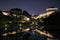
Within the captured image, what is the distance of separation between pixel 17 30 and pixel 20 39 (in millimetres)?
431

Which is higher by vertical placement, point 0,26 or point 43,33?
point 0,26

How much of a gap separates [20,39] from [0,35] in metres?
0.68

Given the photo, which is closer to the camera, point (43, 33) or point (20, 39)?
point (43, 33)

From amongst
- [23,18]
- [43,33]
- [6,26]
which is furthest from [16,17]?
[43,33]

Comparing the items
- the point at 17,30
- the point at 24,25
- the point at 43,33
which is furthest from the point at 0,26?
the point at 43,33

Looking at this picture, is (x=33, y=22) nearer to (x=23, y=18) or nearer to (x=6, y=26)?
(x=23, y=18)

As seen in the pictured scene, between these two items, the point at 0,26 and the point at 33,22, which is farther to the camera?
the point at 0,26

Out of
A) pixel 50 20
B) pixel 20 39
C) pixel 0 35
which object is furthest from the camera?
pixel 20 39

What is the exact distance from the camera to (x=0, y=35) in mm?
2562

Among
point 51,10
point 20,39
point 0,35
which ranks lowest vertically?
point 20,39

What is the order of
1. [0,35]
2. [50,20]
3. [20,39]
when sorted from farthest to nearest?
[20,39], [50,20], [0,35]

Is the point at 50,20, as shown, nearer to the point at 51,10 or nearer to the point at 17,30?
the point at 51,10

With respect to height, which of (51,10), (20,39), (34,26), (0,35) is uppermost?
(51,10)

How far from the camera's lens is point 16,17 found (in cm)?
267
